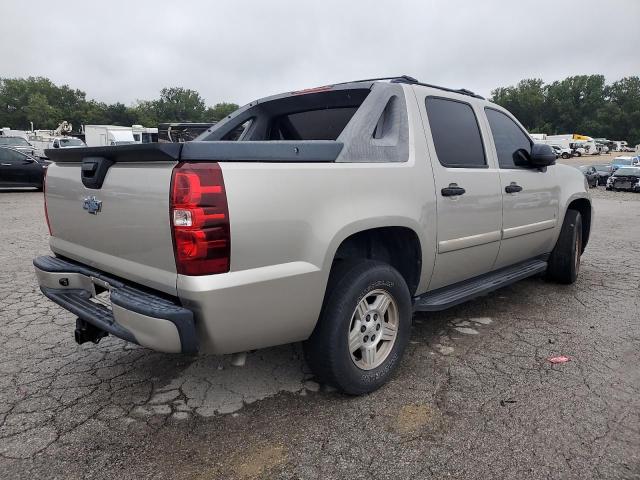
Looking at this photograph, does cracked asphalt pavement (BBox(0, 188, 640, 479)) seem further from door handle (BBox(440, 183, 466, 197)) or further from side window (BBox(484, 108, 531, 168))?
side window (BBox(484, 108, 531, 168))

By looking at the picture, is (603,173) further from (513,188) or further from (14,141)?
(14,141)

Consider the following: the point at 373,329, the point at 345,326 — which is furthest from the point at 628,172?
the point at 345,326

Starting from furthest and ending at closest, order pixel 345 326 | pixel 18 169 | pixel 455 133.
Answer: pixel 18 169 < pixel 455 133 < pixel 345 326

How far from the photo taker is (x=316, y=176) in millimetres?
2340

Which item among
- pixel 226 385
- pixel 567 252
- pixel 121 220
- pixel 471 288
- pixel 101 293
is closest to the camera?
pixel 121 220

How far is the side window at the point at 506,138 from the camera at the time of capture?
A: 3.83 m

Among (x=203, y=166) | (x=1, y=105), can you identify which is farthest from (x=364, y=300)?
(x=1, y=105)

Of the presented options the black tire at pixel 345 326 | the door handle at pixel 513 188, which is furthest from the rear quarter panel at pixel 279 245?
the door handle at pixel 513 188

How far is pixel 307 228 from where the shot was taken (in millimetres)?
2285

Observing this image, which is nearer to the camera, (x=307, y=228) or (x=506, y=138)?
(x=307, y=228)

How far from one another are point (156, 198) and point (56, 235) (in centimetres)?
132

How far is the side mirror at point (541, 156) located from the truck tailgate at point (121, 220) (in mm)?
3098

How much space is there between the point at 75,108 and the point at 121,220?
10892 centimetres

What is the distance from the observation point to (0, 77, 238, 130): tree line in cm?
8206
